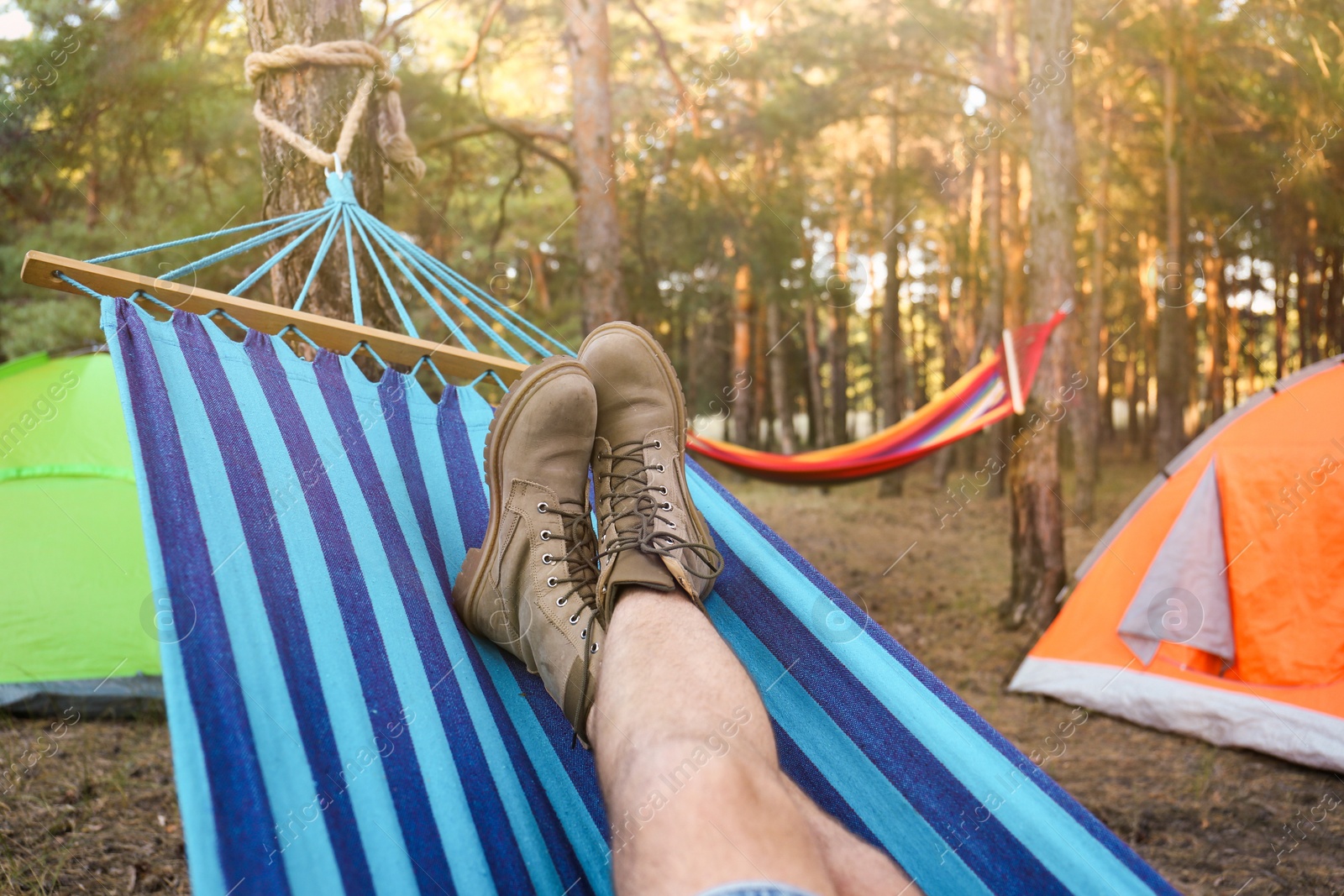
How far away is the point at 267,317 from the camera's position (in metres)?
1.27

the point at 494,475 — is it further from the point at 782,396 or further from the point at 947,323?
the point at 947,323

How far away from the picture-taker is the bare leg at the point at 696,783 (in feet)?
2.18

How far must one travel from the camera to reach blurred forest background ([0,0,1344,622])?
352 cm

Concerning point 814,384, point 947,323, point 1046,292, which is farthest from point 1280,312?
point 1046,292

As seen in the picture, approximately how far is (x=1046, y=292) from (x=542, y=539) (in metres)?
3.04

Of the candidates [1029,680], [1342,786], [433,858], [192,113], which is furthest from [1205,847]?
A: [192,113]

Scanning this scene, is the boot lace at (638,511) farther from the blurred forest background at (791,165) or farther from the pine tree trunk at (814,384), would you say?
the pine tree trunk at (814,384)

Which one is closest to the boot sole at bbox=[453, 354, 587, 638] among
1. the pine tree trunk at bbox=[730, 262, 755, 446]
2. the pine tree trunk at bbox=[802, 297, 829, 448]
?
the pine tree trunk at bbox=[730, 262, 755, 446]

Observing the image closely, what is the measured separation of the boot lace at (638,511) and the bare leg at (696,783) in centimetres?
13

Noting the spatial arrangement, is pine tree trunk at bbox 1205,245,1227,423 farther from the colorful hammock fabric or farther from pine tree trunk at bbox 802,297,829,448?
the colorful hammock fabric

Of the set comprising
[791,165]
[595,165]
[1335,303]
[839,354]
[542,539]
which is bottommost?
[839,354]

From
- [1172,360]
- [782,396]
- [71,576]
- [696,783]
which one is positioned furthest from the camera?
[782,396]

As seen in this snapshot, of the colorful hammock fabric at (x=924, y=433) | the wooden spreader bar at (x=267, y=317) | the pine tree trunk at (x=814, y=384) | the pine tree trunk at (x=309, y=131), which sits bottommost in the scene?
the pine tree trunk at (x=814, y=384)

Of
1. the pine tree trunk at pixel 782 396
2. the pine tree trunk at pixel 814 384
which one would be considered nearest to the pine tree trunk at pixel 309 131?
the pine tree trunk at pixel 782 396
